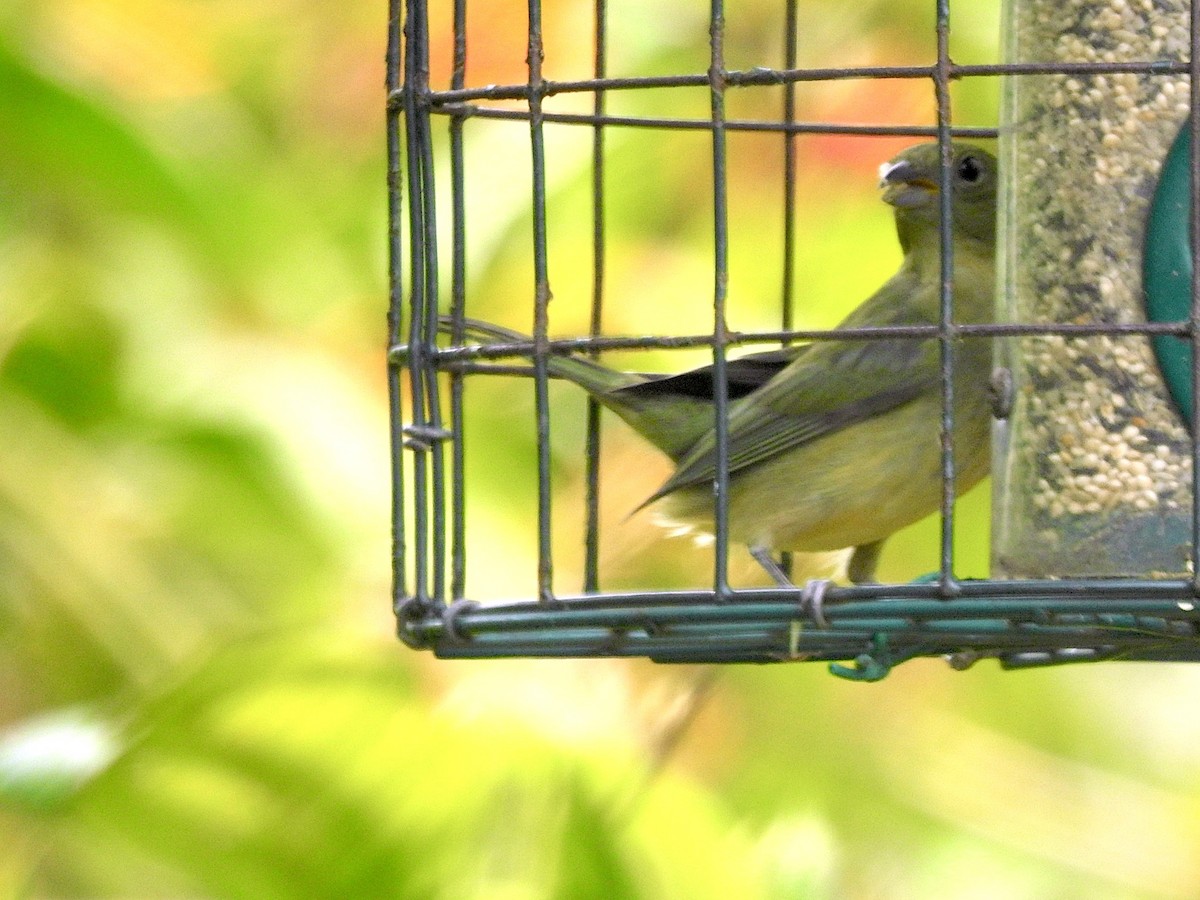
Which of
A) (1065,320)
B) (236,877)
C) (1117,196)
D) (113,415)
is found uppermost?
(1117,196)

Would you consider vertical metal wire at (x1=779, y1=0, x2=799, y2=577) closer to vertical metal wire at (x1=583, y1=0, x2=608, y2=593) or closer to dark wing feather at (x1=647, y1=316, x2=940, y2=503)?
dark wing feather at (x1=647, y1=316, x2=940, y2=503)

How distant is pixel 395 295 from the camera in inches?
183

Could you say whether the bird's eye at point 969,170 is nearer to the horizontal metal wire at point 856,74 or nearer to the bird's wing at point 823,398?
the bird's wing at point 823,398

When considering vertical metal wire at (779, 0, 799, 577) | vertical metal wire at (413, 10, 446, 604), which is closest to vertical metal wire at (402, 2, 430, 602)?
vertical metal wire at (413, 10, 446, 604)

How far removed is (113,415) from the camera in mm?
6859

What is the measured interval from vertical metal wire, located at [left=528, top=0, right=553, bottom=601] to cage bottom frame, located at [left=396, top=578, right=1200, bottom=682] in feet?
0.38

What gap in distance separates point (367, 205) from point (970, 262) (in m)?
2.77

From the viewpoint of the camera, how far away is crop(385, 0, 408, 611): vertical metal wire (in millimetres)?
4477

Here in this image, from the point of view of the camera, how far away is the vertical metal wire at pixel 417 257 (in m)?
4.57

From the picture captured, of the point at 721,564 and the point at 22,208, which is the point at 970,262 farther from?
the point at 22,208

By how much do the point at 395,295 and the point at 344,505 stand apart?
1.82 m

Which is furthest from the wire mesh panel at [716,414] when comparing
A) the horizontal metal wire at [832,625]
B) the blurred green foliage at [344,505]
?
the blurred green foliage at [344,505]

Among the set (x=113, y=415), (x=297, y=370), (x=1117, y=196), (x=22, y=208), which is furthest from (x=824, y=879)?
(x=22, y=208)

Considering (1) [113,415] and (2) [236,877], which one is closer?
(2) [236,877]
